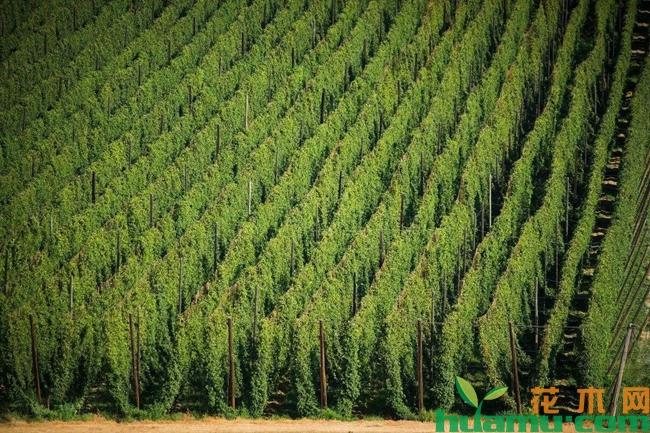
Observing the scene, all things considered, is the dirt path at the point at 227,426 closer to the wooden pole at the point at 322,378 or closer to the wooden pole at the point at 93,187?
the wooden pole at the point at 322,378

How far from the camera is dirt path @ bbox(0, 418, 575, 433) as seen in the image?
50.6ft

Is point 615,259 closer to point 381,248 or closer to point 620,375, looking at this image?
point 620,375

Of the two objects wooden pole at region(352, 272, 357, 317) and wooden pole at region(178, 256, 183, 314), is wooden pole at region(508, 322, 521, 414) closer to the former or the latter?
wooden pole at region(352, 272, 357, 317)

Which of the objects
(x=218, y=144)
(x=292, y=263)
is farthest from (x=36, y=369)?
(x=218, y=144)

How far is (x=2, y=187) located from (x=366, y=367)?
A: 6.83 metres

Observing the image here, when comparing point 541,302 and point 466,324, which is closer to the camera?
point 466,324

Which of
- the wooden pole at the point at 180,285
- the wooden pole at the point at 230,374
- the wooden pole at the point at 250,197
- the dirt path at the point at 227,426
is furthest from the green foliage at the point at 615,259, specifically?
the wooden pole at the point at 180,285

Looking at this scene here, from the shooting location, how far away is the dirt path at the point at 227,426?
15438mm

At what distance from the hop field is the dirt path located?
0.19 meters

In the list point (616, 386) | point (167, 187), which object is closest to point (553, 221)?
point (616, 386)

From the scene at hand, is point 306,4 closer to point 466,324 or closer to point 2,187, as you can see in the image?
point 2,187

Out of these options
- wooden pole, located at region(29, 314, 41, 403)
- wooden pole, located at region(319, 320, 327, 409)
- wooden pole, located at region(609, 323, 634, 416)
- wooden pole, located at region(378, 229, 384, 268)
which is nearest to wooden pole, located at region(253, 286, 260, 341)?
wooden pole, located at region(319, 320, 327, 409)

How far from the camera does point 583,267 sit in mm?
17844

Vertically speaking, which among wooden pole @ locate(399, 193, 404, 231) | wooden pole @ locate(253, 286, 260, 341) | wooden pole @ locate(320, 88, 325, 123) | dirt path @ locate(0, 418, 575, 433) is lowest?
dirt path @ locate(0, 418, 575, 433)
